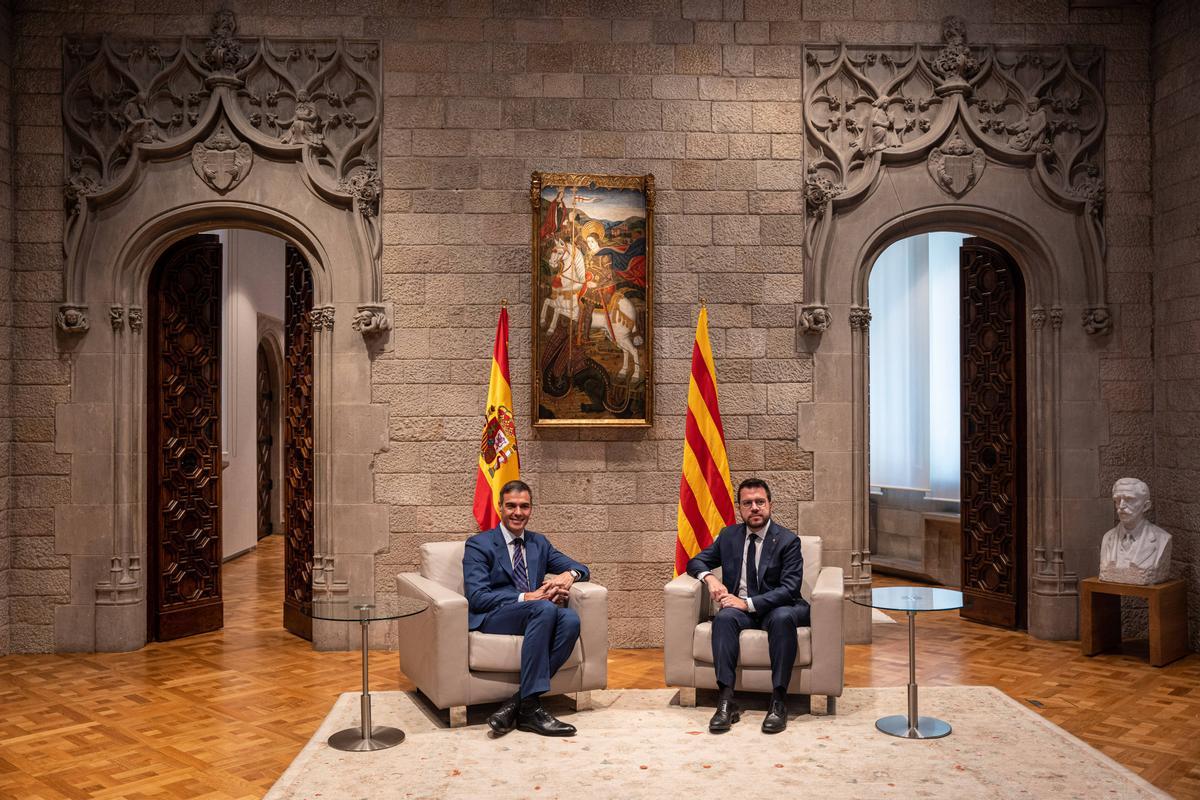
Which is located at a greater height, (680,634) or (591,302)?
(591,302)

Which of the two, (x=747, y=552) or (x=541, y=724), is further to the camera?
(x=747, y=552)

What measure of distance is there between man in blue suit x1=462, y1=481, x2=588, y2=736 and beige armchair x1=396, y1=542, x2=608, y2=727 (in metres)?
0.08

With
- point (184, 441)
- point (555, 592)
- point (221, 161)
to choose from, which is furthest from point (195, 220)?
point (555, 592)

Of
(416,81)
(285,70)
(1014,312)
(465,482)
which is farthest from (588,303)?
(1014,312)

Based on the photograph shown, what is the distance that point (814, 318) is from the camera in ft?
21.4

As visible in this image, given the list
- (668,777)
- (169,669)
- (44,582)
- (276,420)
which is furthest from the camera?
(276,420)

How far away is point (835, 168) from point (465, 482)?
3.46 meters

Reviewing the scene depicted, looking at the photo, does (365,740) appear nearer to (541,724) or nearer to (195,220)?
(541,724)

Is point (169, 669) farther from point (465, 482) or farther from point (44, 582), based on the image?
point (465, 482)

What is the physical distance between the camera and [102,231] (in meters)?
6.40

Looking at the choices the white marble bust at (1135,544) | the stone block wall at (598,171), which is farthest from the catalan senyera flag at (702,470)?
the white marble bust at (1135,544)

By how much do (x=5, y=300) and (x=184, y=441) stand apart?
58.7 inches

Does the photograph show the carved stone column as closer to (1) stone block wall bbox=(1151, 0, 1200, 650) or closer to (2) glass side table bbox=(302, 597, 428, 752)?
(1) stone block wall bbox=(1151, 0, 1200, 650)

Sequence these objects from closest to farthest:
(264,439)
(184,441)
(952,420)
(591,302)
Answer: (591,302), (184,441), (952,420), (264,439)
